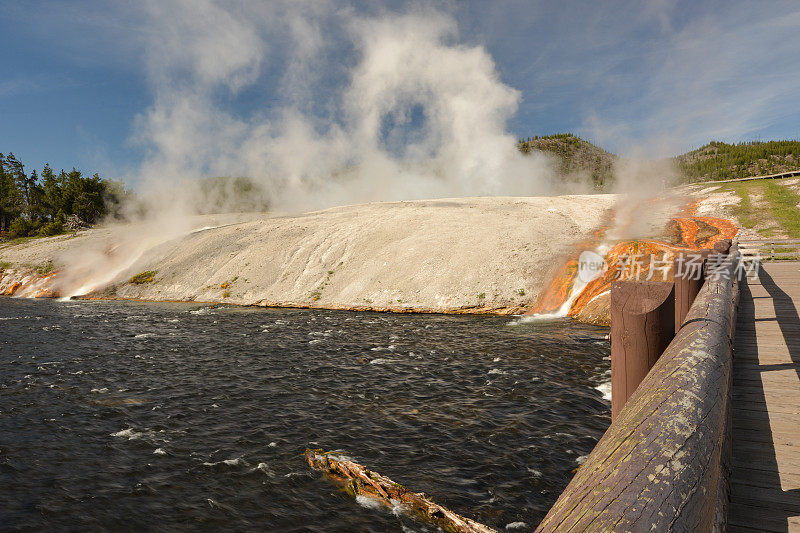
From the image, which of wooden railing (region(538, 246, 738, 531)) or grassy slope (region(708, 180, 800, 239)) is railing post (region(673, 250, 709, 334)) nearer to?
wooden railing (region(538, 246, 738, 531))

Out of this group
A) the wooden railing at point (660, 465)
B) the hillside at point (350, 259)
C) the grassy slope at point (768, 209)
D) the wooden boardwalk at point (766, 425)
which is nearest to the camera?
the wooden railing at point (660, 465)

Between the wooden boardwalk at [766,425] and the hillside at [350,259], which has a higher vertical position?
the hillside at [350,259]

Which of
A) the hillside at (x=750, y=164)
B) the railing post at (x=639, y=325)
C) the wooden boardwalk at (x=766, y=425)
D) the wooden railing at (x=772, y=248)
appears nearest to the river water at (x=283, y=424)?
the wooden boardwalk at (x=766, y=425)

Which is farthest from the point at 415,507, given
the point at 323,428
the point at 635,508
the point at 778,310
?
the point at 778,310

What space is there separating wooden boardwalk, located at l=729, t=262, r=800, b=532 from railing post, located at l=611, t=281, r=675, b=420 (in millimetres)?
1067

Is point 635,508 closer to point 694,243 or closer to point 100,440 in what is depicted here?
point 100,440

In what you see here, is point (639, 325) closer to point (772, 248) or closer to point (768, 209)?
point (772, 248)

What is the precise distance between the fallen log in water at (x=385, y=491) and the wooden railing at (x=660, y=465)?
5386 mm

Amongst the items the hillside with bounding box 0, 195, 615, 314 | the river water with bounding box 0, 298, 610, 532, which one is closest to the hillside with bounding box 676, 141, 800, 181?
the hillside with bounding box 0, 195, 615, 314

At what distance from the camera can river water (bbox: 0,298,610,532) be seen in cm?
799

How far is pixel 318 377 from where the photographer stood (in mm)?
15000

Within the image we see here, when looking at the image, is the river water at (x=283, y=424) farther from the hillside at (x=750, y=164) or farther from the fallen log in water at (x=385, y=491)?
the hillside at (x=750, y=164)

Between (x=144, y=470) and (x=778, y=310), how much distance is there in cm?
1504

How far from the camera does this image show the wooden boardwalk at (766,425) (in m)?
3.20
